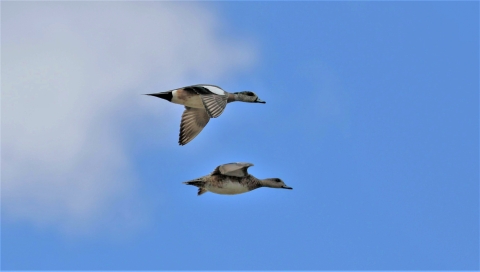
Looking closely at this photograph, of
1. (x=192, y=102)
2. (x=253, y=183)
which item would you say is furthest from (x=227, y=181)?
(x=192, y=102)

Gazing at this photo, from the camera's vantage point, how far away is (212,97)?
22.4 metres

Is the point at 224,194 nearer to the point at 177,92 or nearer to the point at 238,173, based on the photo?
the point at 238,173

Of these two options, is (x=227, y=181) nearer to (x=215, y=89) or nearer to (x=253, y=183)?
(x=253, y=183)

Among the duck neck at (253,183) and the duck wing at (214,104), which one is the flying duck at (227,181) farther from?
the duck wing at (214,104)

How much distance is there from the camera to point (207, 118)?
24.3 m

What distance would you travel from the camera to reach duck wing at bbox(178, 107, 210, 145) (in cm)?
2402

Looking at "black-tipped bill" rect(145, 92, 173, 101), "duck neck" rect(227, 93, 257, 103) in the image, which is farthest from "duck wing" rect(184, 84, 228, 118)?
"duck neck" rect(227, 93, 257, 103)

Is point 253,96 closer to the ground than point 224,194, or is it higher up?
higher up

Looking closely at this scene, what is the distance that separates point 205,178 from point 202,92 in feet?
11.5

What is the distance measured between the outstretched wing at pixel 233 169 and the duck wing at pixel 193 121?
3.31m

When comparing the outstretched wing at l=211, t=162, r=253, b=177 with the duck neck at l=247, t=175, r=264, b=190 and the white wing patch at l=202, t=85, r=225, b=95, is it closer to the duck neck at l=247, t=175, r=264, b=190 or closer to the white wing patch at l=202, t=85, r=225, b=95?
the duck neck at l=247, t=175, r=264, b=190

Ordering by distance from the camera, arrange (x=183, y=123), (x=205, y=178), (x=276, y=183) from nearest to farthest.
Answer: (x=205, y=178)
(x=276, y=183)
(x=183, y=123)

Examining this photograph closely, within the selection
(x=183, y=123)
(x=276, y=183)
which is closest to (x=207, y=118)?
(x=183, y=123)

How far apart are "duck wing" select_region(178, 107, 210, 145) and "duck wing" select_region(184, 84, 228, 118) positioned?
0.79 m
